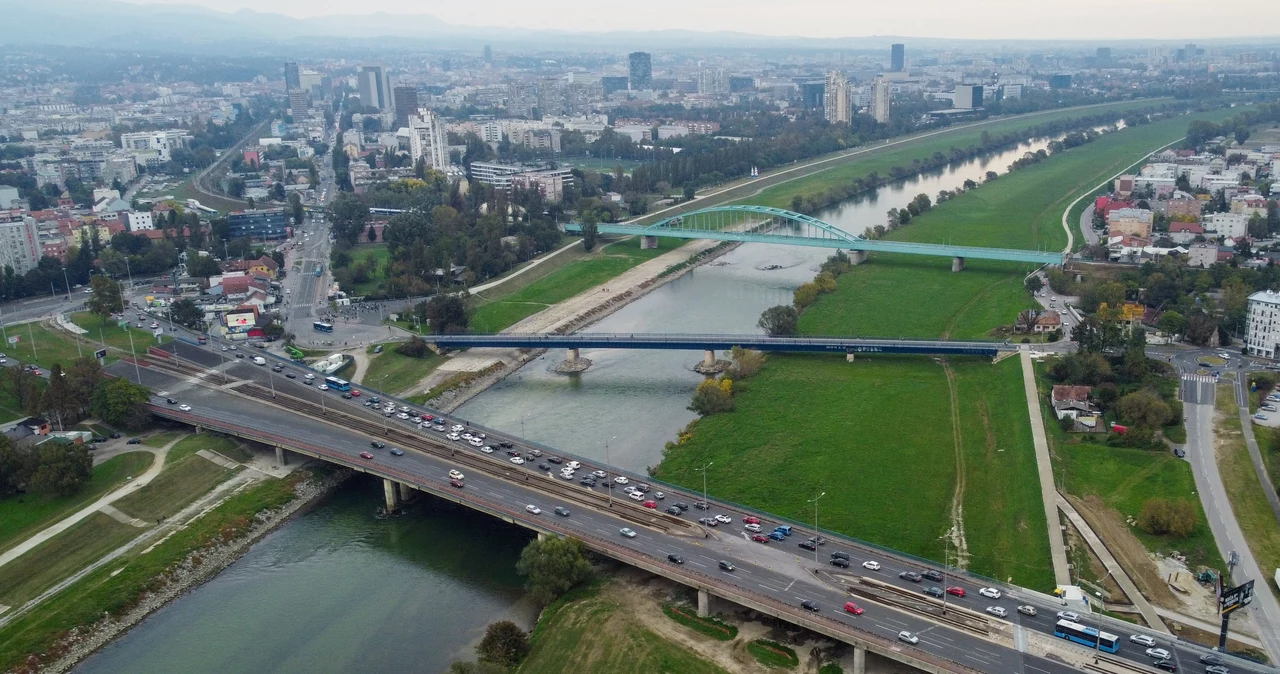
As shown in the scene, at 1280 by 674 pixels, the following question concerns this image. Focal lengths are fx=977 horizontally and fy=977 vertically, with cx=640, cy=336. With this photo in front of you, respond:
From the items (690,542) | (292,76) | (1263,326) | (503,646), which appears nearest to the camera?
(503,646)

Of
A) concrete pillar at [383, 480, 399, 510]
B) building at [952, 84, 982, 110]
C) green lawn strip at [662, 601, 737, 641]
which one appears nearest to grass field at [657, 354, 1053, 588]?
green lawn strip at [662, 601, 737, 641]

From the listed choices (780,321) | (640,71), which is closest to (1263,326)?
(780,321)

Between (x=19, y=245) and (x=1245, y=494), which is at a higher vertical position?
(x=19, y=245)

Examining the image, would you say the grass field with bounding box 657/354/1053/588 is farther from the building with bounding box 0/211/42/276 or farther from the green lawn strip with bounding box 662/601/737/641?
the building with bounding box 0/211/42/276

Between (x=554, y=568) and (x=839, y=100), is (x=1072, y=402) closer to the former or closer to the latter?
(x=554, y=568)

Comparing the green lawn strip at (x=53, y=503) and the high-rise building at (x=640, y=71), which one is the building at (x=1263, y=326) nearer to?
the green lawn strip at (x=53, y=503)

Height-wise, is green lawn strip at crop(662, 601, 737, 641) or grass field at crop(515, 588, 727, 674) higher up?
green lawn strip at crop(662, 601, 737, 641)

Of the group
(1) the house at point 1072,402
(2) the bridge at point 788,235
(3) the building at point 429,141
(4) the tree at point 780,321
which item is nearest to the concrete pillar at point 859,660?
(1) the house at point 1072,402
